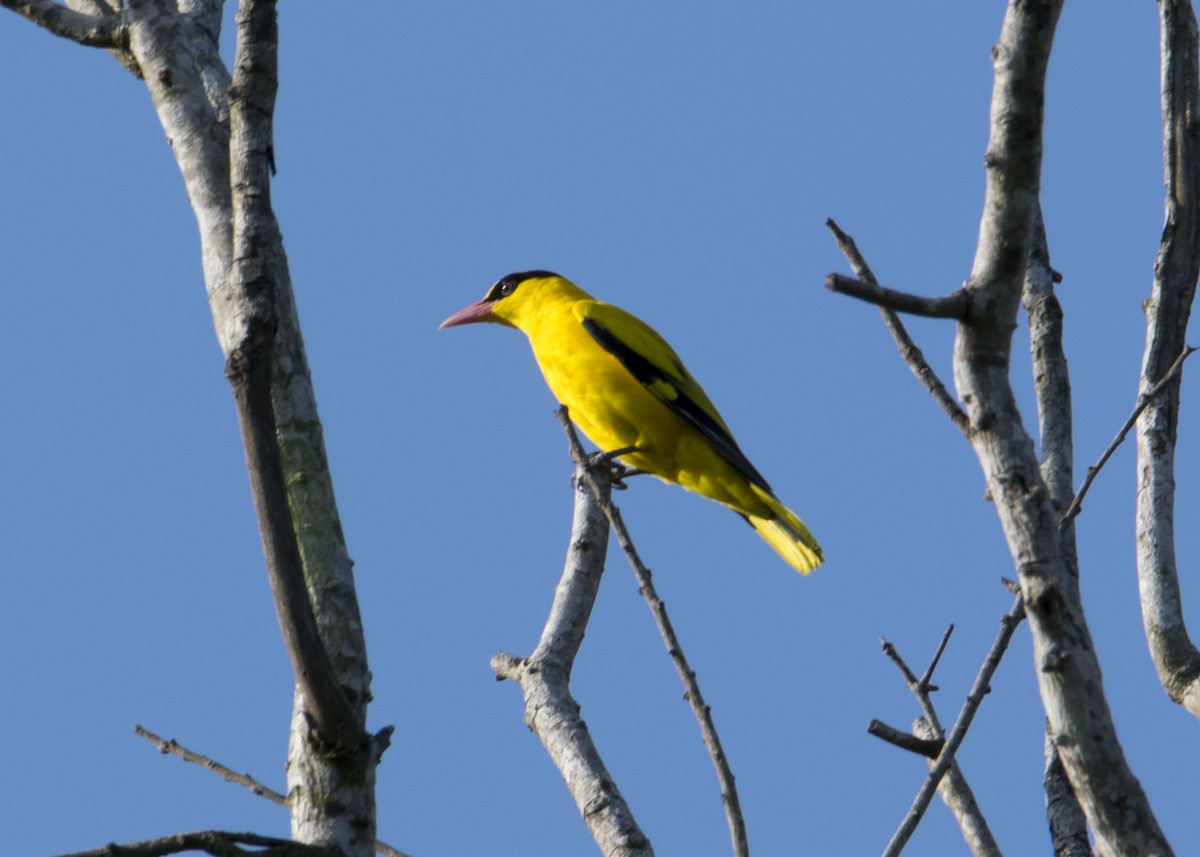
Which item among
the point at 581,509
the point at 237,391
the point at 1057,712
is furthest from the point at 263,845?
the point at 581,509

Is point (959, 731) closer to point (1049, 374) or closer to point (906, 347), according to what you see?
point (906, 347)

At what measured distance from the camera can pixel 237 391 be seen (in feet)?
7.79

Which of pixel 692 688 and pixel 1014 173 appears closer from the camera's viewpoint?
pixel 1014 173

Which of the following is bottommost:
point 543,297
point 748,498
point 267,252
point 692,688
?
point 692,688

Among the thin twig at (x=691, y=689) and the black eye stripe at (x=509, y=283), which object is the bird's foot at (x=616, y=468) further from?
the thin twig at (x=691, y=689)

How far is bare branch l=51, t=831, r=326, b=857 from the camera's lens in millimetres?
2295

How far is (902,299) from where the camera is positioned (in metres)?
2.07

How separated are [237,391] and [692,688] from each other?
0.94 meters

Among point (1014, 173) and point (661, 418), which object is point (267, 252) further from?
point (661, 418)

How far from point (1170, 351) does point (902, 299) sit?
1.98 meters

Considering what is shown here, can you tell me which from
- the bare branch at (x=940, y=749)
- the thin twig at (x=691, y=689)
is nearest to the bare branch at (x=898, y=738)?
the bare branch at (x=940, y=749)

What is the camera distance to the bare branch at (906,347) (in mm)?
2250

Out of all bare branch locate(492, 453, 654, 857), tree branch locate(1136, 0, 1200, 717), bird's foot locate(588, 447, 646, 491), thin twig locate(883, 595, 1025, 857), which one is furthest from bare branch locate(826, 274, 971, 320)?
bird's foot locate(588, 447, 646, 491)

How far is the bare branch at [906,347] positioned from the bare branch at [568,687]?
763mm
